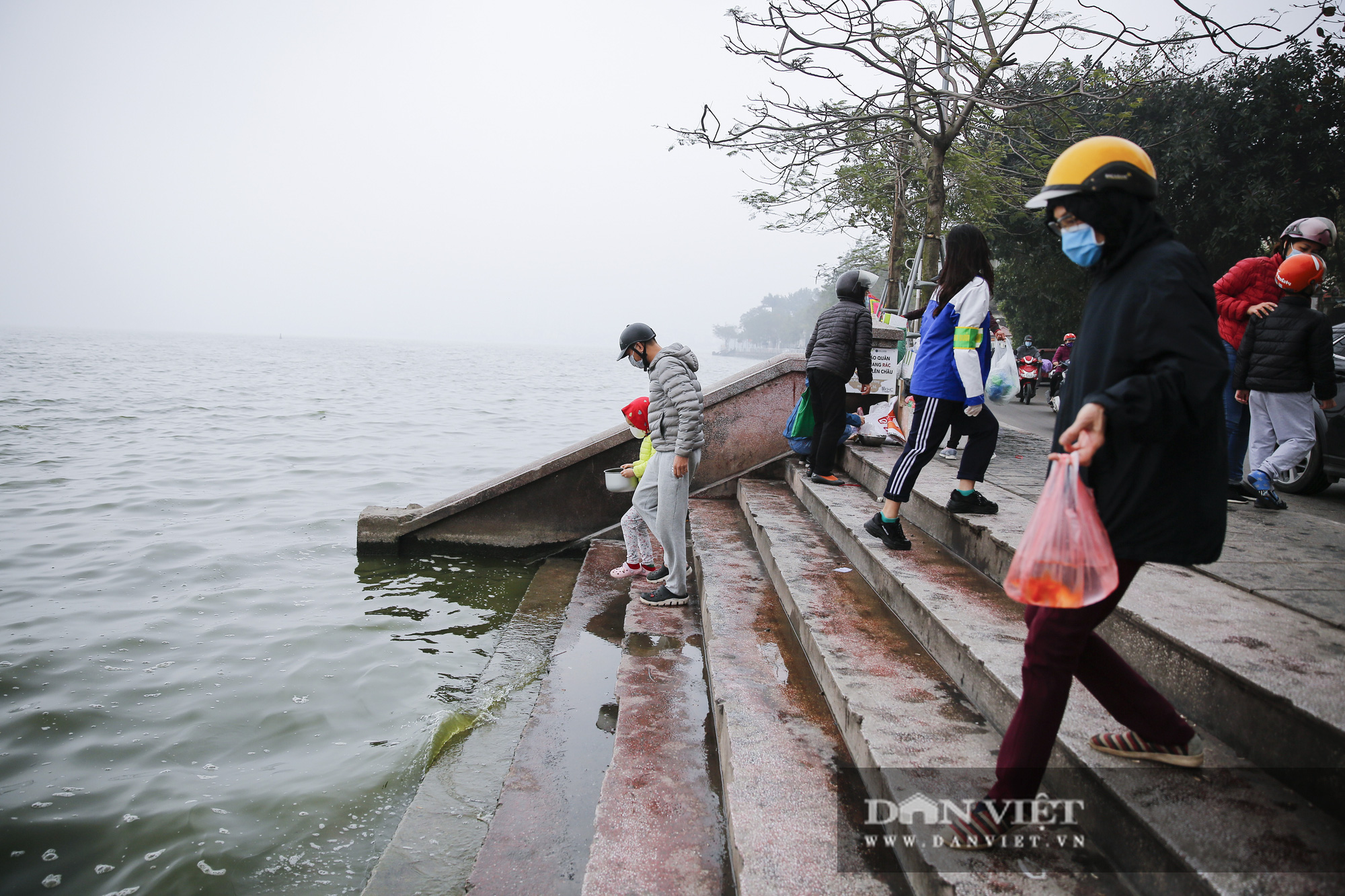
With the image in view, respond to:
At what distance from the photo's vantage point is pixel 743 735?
9.62 feet

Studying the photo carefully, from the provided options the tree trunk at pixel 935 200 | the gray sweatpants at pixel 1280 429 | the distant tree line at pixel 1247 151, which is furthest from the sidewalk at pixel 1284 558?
the distant tree line at pixel 1247 151

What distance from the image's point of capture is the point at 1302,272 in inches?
178

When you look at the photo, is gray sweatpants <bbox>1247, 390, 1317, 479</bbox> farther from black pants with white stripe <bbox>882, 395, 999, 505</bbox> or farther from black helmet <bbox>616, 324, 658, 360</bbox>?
black helmet <bbox>616, 324, 658, 360</bbox>

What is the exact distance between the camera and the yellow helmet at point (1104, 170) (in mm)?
1963

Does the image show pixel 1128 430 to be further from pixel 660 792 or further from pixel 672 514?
pixel 672 514

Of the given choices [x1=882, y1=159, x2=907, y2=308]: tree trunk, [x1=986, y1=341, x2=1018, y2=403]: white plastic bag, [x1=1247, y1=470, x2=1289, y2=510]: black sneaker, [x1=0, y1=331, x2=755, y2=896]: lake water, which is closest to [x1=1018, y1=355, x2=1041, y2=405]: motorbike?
[x1=882, y1=159, x2=907, y2=308]: tree trunk

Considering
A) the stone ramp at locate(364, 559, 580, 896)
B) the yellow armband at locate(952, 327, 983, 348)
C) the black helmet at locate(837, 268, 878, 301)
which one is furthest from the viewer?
the black helmet at locate(837, 268, 878, 301)

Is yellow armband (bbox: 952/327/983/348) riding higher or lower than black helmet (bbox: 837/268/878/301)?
lower

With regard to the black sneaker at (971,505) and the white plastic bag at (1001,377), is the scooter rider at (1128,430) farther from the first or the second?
the white plastic bag at (1001,377)

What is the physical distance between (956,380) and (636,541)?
9.54 ft

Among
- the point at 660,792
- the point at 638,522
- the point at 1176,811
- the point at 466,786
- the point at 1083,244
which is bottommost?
the point at 466,786

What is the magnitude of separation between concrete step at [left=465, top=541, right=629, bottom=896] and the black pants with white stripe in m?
1.96

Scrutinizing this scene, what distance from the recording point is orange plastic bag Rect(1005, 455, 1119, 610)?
182 cm

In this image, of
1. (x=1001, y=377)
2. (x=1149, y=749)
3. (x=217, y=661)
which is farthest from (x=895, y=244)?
(x=1149, y=749)
